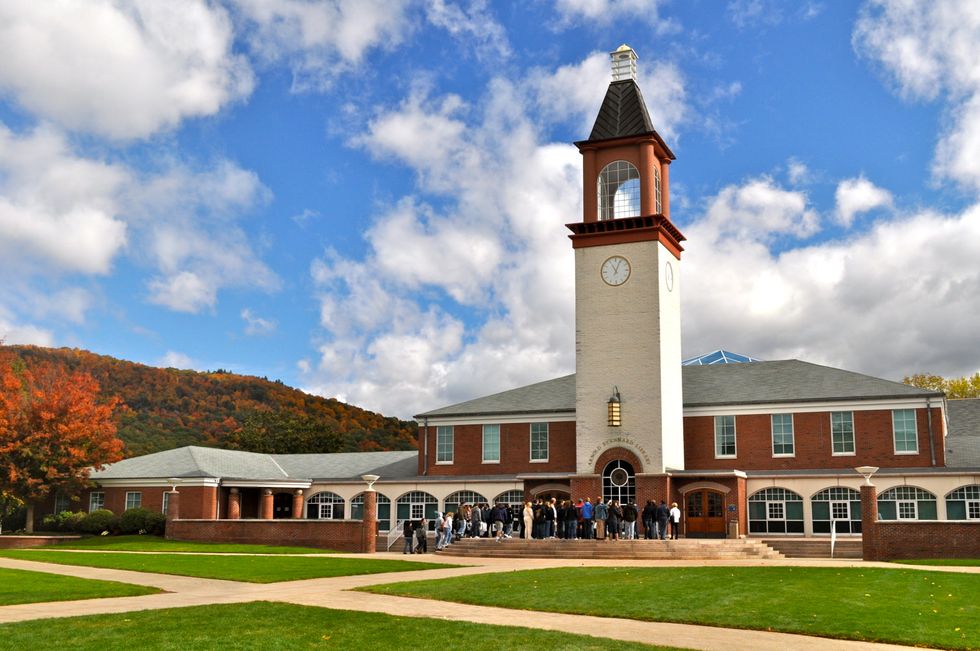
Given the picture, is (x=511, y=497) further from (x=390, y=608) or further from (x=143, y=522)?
(x=390, y=608)

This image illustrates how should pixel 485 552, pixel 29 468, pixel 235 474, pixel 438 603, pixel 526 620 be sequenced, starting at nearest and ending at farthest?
1. pixel 526 620
2. pixel 438 603
3. pixel 485 552
4. pixel 29 468
5. pixel 235 474

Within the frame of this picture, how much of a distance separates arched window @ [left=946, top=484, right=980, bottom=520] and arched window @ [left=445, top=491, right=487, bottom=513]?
64.1ft

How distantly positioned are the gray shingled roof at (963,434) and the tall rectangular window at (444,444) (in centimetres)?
2199

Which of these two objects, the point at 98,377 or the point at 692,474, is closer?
the point at 692,474

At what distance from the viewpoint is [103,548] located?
38812mm

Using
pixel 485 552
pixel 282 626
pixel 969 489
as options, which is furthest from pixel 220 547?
pixel 969 489

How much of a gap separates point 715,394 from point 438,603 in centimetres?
3044

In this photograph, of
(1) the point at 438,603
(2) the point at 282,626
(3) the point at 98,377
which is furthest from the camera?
(3) the point at 98,377

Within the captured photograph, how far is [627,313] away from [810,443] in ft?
31.6

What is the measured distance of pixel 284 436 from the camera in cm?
6844

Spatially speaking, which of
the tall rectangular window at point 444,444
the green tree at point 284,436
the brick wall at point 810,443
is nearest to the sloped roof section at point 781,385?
the brick wall at point 810,443

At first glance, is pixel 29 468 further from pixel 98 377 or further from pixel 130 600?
pixel 98 377

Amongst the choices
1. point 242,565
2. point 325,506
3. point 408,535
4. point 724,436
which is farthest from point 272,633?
point 325,506

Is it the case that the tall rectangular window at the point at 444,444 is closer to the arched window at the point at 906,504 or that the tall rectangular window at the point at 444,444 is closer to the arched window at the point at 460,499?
the arched window at the point at 460,499
